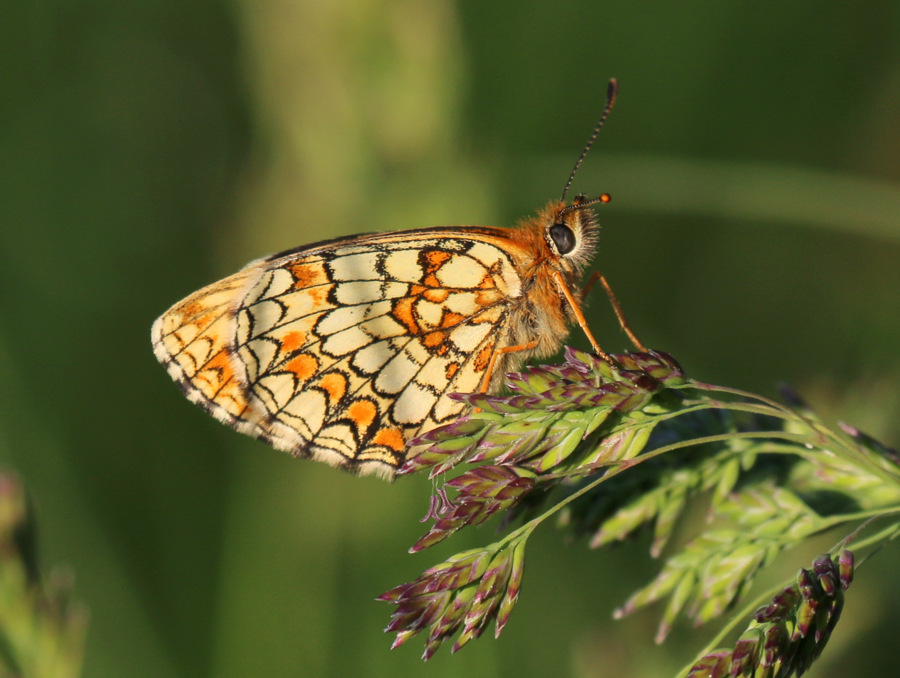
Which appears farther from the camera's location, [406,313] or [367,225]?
[367,225]

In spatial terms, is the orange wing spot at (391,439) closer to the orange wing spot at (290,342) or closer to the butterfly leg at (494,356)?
the butterfly leg at (494,356)

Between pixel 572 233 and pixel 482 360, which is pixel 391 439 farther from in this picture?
pixel 572 233

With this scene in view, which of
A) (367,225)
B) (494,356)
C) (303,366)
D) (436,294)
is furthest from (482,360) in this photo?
(367,225)

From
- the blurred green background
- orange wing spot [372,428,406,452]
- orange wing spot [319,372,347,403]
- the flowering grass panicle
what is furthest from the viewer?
the blurred green background

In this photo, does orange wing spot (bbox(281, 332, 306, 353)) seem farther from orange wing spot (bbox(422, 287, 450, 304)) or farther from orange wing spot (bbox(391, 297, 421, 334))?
orange wing spot (bbox(422, 287, 450, 304))

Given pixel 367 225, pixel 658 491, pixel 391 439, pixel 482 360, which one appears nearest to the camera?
pixel 658 491

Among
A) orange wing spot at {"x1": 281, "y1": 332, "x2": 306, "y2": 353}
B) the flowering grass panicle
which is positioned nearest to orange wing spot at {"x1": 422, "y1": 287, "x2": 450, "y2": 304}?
orange wing spot at {"x1": 281, "y1": 332, "x2": 306, "y2": 353}

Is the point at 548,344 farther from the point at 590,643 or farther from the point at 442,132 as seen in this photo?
the point at 442,132
